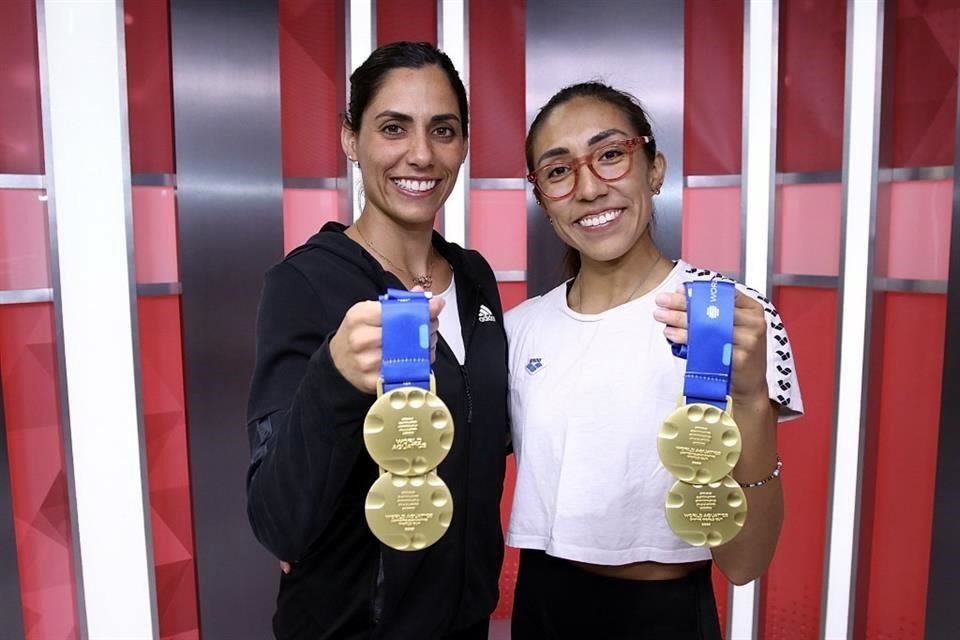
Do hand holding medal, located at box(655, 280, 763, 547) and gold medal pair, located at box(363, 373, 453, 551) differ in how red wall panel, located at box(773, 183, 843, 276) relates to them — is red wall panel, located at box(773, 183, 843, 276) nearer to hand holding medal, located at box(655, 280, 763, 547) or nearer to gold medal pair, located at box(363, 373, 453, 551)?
hand holding medal, located at box(655, 280, 763, 547)

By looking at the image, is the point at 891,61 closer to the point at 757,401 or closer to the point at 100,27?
the point at 757,401

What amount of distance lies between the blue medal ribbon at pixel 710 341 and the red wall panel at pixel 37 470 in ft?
7.06

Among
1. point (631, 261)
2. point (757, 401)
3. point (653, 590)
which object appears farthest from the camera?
point (631, 261)

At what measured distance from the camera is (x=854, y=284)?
2484 mm

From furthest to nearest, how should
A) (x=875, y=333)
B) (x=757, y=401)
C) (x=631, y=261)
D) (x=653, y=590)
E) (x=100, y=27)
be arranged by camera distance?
(x=875, y=333) < (x=100, y=27) < (x=631, y=261) < (x=653, y=590) < (x=757, y=401)

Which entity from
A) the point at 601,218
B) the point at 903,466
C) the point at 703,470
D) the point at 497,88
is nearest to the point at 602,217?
the point at 601,218

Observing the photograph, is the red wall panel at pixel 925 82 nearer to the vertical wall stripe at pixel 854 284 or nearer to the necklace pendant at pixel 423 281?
the vertical wall stripe at pixel 854 284

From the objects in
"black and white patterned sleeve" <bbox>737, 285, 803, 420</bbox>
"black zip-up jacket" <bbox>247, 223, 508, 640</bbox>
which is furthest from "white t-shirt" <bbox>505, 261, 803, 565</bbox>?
"black zip-up jacket" <bbox>247, 223, 508, 640</bbox>

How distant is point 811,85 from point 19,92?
2680 millimetres

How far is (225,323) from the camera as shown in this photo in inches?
98.0

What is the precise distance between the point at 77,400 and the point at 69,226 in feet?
1.92

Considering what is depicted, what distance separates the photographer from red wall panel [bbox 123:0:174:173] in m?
2.34

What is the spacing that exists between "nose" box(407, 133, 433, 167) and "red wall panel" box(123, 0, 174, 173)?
4.48 ft

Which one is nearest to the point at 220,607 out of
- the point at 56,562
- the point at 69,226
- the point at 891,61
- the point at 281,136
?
the point at 56,562
